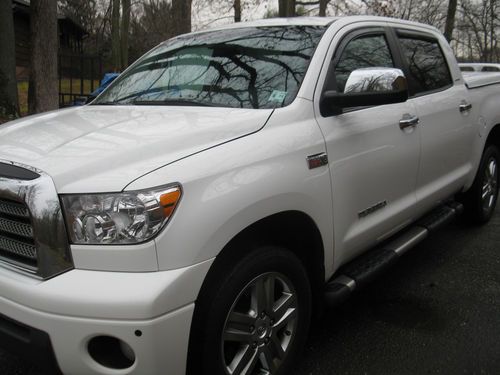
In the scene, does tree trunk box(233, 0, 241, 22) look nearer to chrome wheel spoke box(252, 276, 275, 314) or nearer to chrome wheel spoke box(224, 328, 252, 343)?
chrome wheel spoke box(252, 276, 275, 314)

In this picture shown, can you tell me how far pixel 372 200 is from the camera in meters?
2.92

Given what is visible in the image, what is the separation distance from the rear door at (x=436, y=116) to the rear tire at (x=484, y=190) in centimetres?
→ 42

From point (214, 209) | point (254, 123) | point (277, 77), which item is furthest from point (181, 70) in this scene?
point (214, 209)

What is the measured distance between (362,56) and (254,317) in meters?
1.85

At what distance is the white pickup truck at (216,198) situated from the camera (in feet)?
5.88

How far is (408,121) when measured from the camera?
3.25 m

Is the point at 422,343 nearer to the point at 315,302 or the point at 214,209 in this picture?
the point at 315,302

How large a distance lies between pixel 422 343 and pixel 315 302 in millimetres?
762

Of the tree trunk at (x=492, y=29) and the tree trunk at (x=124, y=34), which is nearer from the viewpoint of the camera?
the tree trunk at (x=124, y=34)

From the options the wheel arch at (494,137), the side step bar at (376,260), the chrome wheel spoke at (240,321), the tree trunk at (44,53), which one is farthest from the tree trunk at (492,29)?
the chrome wheel spoke at (240,321)

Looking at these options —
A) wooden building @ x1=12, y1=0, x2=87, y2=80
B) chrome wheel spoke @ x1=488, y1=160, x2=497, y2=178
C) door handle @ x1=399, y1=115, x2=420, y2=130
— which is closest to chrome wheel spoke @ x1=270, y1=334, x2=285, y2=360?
door handle @ x1=399, y1=115, x2=420, y2=130

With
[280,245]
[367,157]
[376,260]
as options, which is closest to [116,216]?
[280,245]

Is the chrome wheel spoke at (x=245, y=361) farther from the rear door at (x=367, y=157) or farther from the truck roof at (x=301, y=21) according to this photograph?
the truck roof at (x=301, y=21)

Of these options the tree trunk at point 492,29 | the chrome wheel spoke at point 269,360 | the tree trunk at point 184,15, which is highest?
the tree trunk at point 492,29
